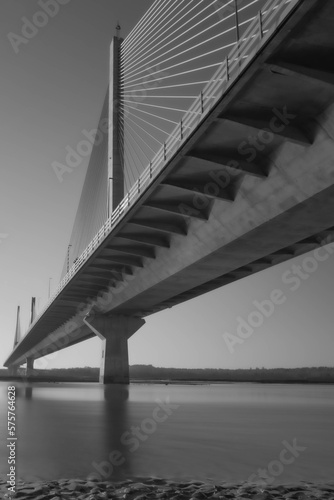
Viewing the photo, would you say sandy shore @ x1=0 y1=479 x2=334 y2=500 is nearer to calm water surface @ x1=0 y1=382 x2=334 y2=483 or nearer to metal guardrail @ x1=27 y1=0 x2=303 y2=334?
calm water surface @ x1=0 y1=382 x2=334 y2=483

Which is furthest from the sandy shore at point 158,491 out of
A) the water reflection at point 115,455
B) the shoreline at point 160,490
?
the water reflection at point 115,455

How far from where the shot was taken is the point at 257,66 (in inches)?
459

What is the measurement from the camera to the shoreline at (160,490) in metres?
4.93

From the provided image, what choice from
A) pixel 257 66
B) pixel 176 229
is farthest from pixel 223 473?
pixel 176 229

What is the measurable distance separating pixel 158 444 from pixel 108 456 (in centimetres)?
157

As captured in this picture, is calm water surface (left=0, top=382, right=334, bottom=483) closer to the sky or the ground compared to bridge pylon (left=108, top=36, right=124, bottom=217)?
closer to the ground

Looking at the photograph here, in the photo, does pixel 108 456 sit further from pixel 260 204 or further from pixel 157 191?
pixel 157 191

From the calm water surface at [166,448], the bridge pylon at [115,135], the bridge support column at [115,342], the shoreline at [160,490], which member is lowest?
the calm water surface at [166,448]

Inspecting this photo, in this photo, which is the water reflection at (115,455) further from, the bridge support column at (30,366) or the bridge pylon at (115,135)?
the bridge support column at (30,366)

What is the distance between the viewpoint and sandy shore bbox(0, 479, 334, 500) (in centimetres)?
492

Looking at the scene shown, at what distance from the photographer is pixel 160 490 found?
17.3 feet

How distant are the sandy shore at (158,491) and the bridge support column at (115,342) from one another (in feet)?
128

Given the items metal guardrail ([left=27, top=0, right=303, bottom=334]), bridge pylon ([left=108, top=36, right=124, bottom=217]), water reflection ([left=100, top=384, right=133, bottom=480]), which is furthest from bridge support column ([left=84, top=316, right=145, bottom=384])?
water reflection ([left=100, top=384, right=133, bottom=480])

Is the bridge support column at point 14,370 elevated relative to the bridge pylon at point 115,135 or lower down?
lower down
